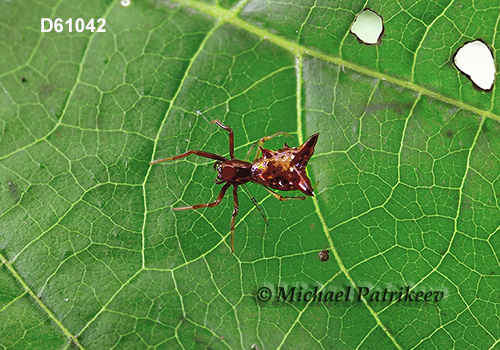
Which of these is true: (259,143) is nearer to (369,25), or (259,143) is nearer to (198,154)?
(198,154)

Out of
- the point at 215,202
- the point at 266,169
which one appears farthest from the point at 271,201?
the point at 215,202

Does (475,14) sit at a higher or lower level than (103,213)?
higher

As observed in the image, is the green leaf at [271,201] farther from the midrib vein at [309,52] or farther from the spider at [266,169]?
the spider at [266,169]

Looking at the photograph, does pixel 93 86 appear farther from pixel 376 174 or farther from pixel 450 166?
pixel 450 166

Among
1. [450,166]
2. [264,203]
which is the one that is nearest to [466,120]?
[450,166]
